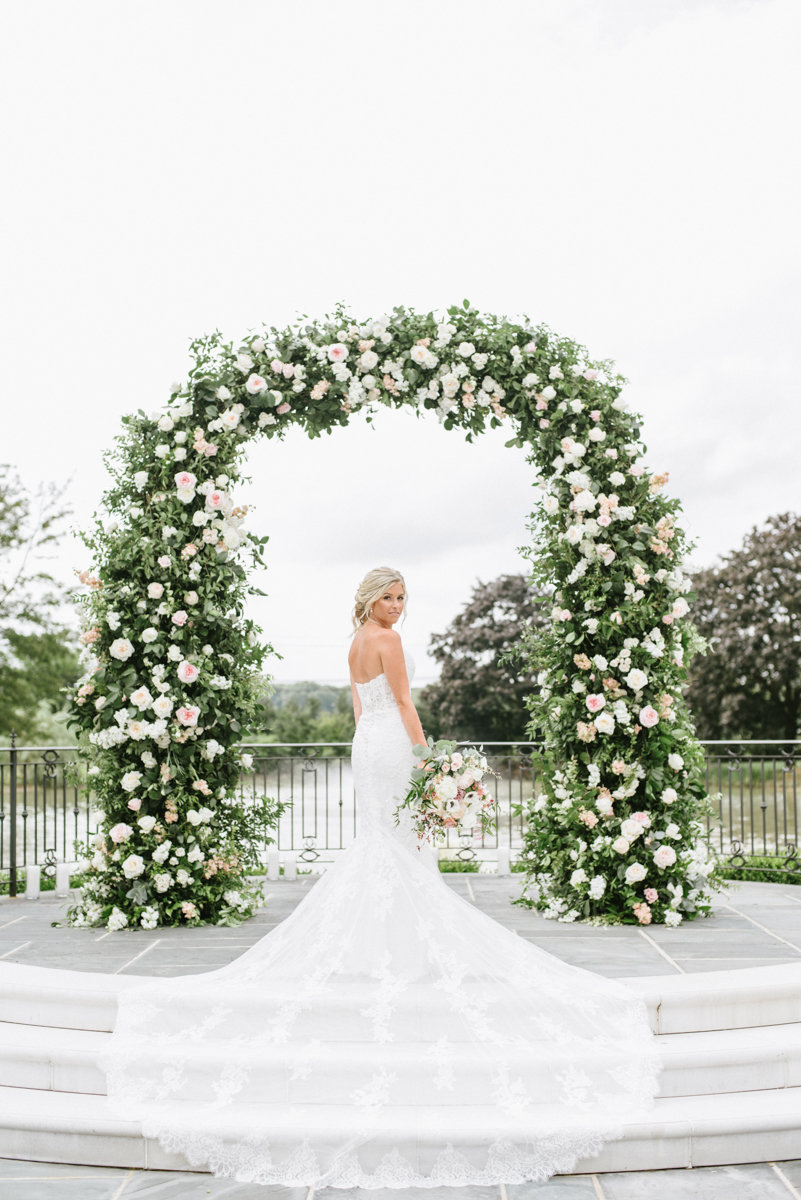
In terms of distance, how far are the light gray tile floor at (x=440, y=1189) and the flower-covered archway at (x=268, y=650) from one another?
2.76 metres

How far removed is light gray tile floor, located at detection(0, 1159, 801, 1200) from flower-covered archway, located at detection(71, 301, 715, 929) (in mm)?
2763

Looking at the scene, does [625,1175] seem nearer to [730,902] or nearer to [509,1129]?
[509,1129]

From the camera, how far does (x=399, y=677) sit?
5191 mm

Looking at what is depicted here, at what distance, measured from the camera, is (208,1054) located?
420 cm

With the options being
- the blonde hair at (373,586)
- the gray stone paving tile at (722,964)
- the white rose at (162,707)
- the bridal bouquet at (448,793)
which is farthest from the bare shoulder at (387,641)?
the gray stone paving tile at (722,964)

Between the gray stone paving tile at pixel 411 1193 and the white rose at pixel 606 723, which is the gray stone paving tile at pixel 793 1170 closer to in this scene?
the gray stone paving tile at pixel 411 1193

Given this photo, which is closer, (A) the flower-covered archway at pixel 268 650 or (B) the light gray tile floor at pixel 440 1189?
(B) the light gray tile floor at pixel 440 1189

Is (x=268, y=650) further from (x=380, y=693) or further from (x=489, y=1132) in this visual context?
(x=489, y=1132)

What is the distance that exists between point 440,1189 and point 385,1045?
64cm

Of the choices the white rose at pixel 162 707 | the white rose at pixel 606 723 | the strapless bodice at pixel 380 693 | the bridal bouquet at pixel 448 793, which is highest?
the strapless bodice at pixel 380 693

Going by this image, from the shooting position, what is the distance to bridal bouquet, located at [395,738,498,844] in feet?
15.9

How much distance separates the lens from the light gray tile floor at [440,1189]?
3.72 metres

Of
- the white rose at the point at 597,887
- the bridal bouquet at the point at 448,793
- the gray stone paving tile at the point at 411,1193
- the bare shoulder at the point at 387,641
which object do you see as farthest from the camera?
the white rose at the point at 597,887

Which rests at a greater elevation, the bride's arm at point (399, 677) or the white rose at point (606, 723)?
the bride's arm at point (399, 677)
